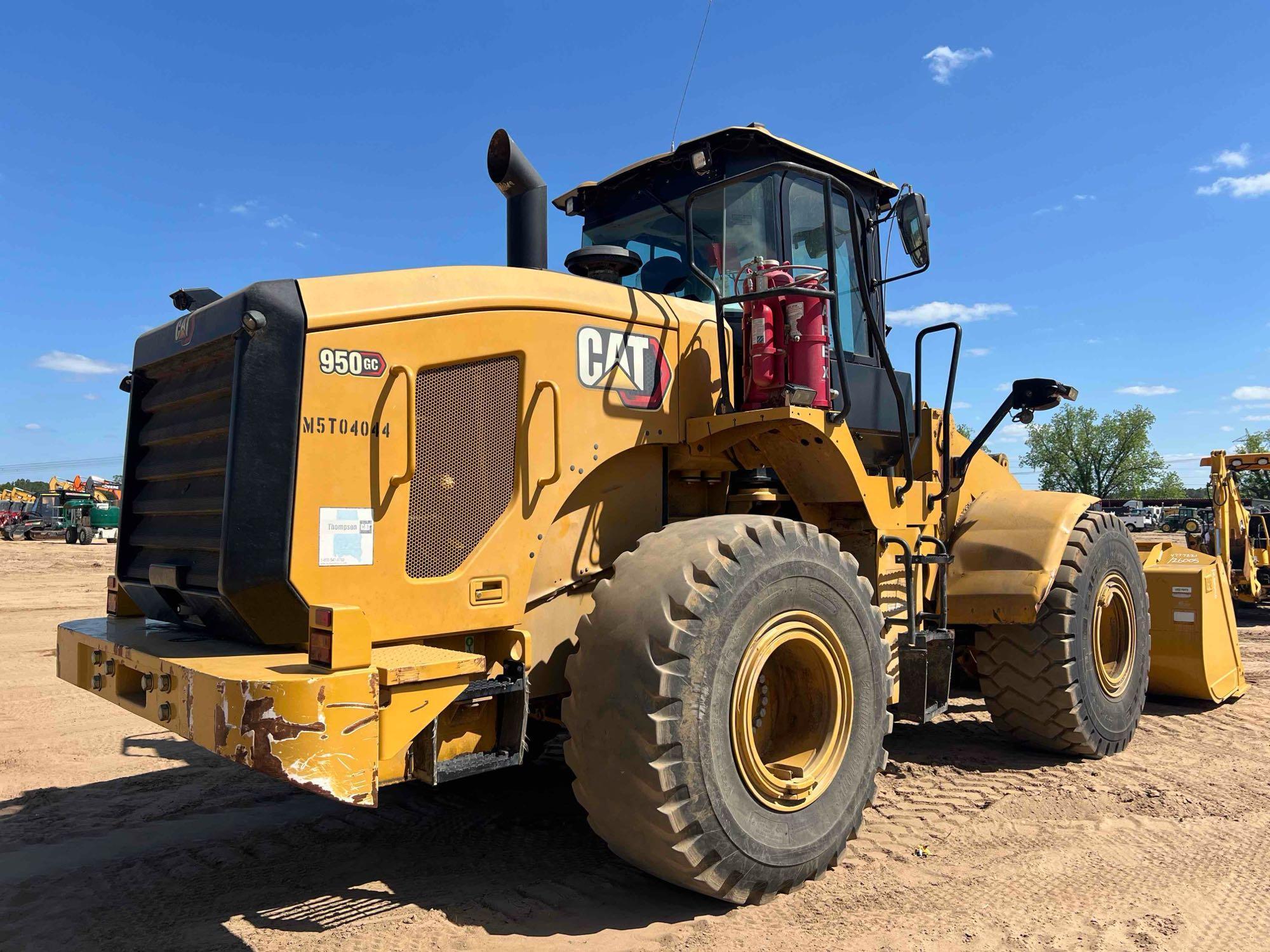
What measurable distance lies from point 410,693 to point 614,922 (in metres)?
1.13

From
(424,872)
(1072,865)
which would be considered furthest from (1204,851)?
(424,872)

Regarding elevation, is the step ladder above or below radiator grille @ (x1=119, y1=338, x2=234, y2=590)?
below

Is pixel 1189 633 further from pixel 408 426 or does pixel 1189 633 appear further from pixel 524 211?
pixel 408 426

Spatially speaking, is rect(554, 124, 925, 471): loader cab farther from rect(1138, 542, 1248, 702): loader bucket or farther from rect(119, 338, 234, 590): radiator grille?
rect(1138, 542, 1248, 702): loader bucket

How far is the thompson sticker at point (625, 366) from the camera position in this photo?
3840 millimetres

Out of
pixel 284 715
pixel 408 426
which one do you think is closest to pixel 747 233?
pixel 408 426

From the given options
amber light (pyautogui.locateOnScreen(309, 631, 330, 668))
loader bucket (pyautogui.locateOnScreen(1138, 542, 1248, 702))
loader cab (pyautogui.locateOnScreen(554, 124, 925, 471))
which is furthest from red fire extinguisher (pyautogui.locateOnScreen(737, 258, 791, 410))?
loader bucket (pyautogui.locateOnScreen(1138, 542, 1248, 702))

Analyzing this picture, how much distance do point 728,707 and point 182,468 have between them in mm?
2310

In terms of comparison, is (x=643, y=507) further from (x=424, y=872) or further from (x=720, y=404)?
(x=424, y=872)

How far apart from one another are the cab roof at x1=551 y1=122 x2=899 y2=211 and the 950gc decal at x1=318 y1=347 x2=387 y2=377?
2393 mm

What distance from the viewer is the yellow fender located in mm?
5227

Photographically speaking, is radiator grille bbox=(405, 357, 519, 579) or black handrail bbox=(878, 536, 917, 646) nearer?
radiator grille bbox=(405, 357, 519, 579)

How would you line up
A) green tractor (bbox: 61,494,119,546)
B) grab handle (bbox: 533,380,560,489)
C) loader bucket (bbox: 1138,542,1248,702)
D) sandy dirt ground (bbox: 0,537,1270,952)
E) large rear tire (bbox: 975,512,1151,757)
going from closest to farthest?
1. sandy dirt ground (bbox: 0,537,1270,952)
2. grab handle (bbox: 533,380,560,489)
3. large rear tire (bbox: 975,512,1151,757)
4. loader bucket (bbox: 1138,542,1248,702)
5. green tractor (bbox: 61,494,119,546)

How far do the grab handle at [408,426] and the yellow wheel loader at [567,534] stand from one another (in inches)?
0.5
